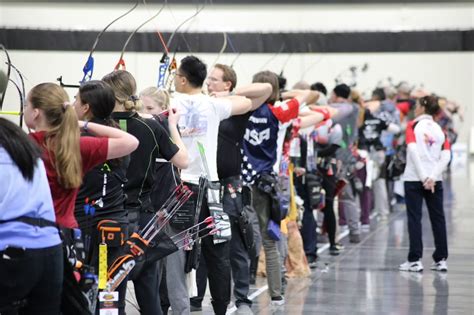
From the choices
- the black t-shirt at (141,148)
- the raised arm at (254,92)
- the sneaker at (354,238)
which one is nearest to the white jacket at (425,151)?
the sneaker at (354,238)

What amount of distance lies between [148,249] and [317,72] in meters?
17.6

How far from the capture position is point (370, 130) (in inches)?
458

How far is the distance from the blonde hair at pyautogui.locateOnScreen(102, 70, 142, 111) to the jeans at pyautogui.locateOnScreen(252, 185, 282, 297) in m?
2.20

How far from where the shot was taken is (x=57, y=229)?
3637 mm

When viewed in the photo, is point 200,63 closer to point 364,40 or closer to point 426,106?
point 426,106

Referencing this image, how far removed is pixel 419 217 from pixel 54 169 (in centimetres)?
533

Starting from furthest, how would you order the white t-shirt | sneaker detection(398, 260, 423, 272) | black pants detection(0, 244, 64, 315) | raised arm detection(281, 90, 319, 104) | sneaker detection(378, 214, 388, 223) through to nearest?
1. sneaker detection(378, 214, 388, 223)
2. sneaker detection(398, 260, 423, 272)
3. raised arm detection(281, 90, 319, 104)
4. the white t-shirt
5. black pants detection(0, 244, 64, 315)

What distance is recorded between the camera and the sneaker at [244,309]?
6.32m

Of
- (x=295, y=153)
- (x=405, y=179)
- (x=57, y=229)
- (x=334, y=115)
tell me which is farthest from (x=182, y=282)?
(x=334, y=115)

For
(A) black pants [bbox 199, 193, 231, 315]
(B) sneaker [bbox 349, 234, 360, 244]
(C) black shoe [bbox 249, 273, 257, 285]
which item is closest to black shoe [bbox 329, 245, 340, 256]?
(B) sneaker [bbox 349, 234, 360, 244]

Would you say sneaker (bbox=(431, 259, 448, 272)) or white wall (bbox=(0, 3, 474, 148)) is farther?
white wall (bbox=(0, 3, 474, 148))

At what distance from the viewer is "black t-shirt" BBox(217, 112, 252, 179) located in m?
6.16

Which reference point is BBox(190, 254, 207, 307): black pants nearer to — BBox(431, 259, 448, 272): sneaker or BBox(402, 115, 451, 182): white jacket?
BBox(402, 115, 451, 182): white jacket

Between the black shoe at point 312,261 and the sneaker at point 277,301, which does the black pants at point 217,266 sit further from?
the black shoe at point 312,261
